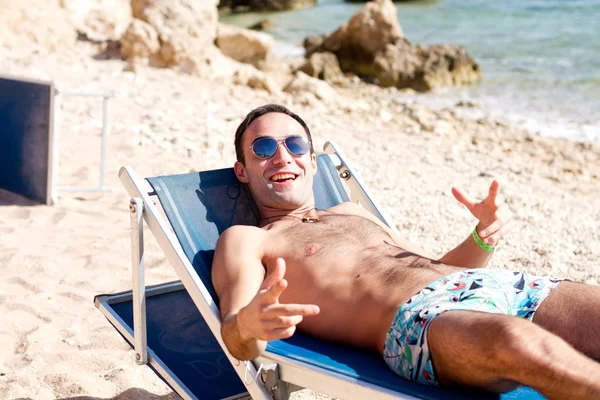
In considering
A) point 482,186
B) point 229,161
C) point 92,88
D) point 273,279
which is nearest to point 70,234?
point 229,161

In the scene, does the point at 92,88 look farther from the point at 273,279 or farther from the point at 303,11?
the point at 303,11

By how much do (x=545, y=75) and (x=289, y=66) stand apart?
6.00 m

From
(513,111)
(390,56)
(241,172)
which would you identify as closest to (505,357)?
(241,172)

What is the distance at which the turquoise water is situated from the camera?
13219 millimetres

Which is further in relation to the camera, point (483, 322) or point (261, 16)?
point (261, 16)

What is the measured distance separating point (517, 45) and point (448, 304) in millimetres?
21142

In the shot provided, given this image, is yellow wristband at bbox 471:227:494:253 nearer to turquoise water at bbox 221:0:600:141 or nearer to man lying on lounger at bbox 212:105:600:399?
man lying on lounger at bbox 212:105:600:399

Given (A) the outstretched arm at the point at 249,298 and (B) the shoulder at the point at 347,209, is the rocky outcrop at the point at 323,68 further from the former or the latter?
(A) the outstretched arm at the point at 249,298

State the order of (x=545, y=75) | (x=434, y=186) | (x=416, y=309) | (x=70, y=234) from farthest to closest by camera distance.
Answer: (x=545, y=75), (x=434, y=186), (x=70, y=234), (x=416, y=309)

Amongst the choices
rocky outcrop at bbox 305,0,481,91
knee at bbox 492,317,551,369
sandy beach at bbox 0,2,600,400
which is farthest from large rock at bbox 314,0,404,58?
knee at bbox 492,317,551,369

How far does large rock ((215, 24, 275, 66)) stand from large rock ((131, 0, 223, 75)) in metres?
1.41

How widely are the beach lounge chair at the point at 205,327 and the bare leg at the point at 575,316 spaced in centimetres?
32

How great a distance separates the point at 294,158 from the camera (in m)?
3.22

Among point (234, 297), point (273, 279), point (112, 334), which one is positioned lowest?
point (112, 334)
